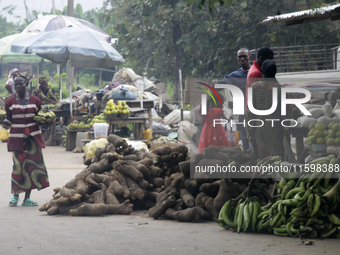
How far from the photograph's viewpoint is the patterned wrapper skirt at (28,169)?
22.9 feet

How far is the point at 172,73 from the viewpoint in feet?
84.3

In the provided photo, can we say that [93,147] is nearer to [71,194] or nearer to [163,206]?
[71,194]

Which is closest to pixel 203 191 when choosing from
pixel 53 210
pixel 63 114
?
pixel 53 210

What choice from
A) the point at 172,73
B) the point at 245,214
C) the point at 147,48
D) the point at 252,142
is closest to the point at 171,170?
the point at 252,142

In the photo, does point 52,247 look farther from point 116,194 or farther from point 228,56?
point 228,56

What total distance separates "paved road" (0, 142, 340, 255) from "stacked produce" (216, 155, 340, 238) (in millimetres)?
116

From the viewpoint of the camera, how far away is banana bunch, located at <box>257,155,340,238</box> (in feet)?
15.4

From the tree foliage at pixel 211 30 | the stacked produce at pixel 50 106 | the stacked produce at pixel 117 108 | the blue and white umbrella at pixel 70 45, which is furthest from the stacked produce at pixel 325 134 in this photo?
the stacked produce at pixel 50 106

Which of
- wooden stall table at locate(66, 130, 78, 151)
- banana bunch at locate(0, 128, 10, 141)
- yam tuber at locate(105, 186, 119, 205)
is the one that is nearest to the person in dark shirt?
yam tuber at locate(105, 186, 119, 205)

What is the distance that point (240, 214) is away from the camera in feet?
16.7

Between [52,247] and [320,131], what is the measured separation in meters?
3.29

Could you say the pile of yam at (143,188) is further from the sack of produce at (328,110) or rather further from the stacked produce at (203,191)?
the sack of produce at (328,110)

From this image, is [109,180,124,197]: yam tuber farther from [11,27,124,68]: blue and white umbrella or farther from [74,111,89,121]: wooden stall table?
[74,111,89,121]: wooden stall table

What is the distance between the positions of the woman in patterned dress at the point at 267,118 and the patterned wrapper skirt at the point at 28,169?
330cm
